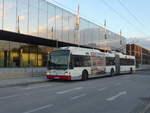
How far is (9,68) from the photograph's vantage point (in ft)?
108

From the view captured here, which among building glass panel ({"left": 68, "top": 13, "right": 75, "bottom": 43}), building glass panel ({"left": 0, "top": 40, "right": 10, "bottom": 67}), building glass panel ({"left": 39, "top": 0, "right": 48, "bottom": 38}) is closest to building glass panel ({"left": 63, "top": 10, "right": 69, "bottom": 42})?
building glass panel ({"left": 68, "top": 13, "right": 75, "bottom": 43})

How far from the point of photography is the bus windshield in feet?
70.2

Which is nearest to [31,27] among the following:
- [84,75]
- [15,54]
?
[15,54]

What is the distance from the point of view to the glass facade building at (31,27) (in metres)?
32.6

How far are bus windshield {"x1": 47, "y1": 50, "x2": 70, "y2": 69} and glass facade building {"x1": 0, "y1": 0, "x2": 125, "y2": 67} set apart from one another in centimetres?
1158

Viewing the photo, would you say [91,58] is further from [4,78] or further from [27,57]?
[27,57]

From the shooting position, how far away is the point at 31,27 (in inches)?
1427

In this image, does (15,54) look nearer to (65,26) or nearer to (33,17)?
(33,17)

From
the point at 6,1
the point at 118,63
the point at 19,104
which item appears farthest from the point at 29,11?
the point at 19,104

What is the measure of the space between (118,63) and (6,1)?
1737cm

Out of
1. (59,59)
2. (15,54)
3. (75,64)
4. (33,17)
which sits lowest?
(75,64)

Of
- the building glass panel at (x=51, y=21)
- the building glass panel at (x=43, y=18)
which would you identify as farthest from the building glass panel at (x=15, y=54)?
the building glass panel at (x=51, y=21)

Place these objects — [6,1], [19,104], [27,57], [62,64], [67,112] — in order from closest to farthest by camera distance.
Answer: [67,112] → [19,104] → [62,64] → [6,1] → [27,57]

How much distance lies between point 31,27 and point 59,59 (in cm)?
1604
